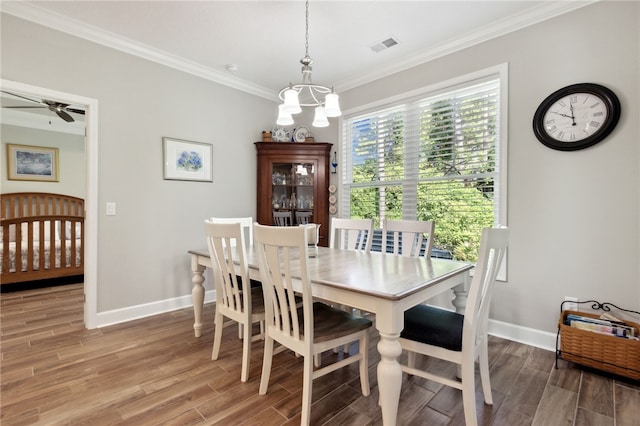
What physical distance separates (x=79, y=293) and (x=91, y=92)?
2591mm

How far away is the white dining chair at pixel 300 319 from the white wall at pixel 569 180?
161cm

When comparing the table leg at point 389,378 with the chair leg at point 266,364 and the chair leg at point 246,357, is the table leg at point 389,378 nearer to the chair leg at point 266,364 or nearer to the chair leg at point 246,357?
the chair leg at point 266,364

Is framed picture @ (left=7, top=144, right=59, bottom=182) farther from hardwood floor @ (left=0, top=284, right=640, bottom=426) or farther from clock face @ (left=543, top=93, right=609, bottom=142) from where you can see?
clock face @ (left=543, top=93, right=609, bottom=142)

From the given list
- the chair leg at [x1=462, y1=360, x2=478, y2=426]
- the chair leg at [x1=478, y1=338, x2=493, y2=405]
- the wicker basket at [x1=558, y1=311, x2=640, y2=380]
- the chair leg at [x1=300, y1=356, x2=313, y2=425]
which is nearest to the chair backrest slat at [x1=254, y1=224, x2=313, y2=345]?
the chair leg at [x1=300, y1=356, x2=313, y2=425]

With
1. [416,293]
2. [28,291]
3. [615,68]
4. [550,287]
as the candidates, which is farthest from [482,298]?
[28,291]

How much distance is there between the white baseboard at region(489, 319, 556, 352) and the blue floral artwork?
10.8ft

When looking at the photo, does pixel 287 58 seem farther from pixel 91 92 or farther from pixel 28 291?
pixel 28 291

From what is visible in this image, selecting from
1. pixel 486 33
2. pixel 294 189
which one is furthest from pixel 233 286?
pixel 486 33

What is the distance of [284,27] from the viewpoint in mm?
2600

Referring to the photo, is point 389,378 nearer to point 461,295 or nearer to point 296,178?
point 461,295

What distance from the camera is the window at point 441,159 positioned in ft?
8.82

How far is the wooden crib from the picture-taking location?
3887 mm

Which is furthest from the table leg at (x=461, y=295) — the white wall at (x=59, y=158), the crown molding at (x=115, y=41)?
the white wall at (x=59, y=158)

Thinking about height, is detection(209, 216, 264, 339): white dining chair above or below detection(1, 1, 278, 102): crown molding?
below
